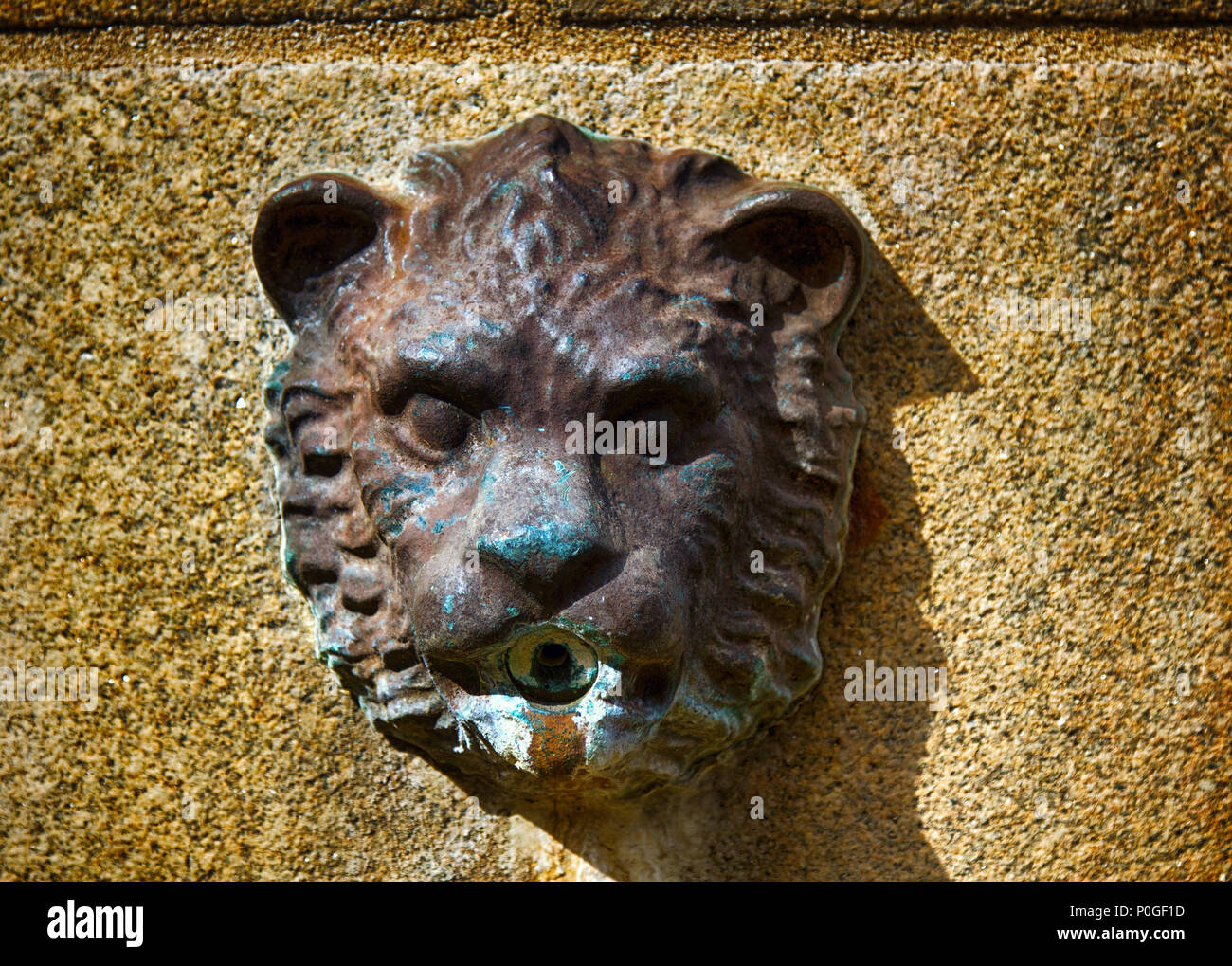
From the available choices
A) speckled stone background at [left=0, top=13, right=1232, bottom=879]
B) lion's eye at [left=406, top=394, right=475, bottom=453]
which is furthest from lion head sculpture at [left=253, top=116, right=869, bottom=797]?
speckled stone background at [left=0, top=13, right=1232, bottom=879]

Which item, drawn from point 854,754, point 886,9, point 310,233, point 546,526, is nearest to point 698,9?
point 886,9

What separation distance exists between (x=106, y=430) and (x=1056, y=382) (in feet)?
3.65

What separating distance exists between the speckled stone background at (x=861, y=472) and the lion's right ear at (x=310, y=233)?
0.11 m

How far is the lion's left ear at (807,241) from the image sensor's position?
1.04 meters

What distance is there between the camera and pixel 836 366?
1.13 meters

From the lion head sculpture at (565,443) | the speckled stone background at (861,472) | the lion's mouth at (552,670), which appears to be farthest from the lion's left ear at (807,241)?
the lion's mouth at (552,670)

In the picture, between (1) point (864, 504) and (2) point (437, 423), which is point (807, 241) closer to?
(1) point (864, 504)

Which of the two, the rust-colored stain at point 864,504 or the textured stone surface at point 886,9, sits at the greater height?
the textured stone surface at point 886,9

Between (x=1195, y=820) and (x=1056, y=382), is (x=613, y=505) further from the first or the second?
(x=1195, y=820)

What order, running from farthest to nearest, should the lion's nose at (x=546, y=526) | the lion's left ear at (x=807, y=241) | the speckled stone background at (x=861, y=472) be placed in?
the speckled stone background at (x=861, y=472)
the lion's left ear at (x=807, y=241)
the lion's nose at (x=546, y=526)

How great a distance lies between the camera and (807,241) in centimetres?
108

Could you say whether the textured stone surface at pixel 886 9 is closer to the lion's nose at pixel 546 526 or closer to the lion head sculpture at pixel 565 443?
the lion head sculpture at pixel 565 443

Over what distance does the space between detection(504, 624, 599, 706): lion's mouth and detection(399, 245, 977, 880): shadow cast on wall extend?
0.95 ft
